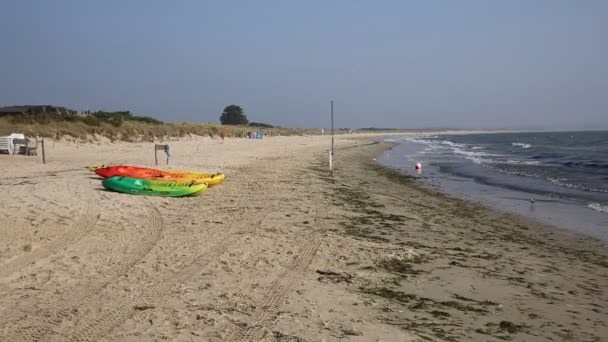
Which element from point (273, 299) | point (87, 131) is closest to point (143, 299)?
point (273, 299)

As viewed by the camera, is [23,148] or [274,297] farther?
[23,148]

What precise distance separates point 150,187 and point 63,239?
3993mm

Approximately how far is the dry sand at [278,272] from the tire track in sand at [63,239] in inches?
1.0

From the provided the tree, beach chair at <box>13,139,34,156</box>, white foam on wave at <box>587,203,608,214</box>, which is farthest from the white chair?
the tree

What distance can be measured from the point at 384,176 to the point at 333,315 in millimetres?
14692

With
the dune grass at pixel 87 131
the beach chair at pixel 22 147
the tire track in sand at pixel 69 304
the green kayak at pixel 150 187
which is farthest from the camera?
the dune grass at pixel 87 131

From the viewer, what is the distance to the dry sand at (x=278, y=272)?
4.02 m

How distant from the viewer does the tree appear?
311 feet

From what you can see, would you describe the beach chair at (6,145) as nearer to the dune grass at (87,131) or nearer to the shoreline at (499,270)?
the dune grass at (87,131)

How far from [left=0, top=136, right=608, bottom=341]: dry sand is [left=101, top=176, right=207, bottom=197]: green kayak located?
1.16 ft

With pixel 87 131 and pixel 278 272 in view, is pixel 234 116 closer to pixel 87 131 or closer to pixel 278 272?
pixel 87 131

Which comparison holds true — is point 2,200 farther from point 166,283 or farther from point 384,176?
point 384,176

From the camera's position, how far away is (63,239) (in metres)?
6.43

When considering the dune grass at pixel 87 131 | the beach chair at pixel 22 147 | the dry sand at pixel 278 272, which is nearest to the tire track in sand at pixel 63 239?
the dry sand at pixel 278 272
